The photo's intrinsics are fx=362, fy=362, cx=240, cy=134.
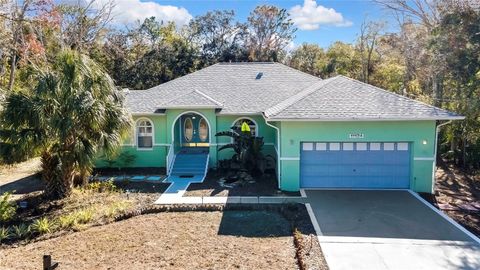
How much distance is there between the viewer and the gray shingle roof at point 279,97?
15.0 meters

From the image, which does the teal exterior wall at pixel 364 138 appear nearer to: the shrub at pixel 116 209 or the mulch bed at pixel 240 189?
the mulch bed at pixel 240 189

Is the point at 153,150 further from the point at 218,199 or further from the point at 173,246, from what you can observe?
the point at 173,246

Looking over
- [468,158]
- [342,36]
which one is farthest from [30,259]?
[342,36]

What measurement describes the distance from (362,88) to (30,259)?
48.9 feet

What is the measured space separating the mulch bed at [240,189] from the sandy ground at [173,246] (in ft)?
8.82

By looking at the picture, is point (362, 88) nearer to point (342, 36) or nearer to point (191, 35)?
point (191, 35)

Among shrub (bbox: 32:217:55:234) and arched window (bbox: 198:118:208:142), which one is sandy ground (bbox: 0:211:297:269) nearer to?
shrub (bbox: 32:217:55:234)

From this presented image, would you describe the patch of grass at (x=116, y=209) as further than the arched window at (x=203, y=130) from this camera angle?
No

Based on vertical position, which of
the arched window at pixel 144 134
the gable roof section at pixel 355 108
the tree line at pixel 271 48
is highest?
the tree line at pixel 271 48

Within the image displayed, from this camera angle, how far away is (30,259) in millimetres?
9297

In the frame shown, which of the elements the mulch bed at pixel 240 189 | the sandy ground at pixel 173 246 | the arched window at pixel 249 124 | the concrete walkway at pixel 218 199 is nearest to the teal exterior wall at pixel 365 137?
the mulch bed at pixel 240 189

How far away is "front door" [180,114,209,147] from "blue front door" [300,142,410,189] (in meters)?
7.19

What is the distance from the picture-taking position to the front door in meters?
21.0

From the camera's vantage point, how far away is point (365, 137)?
1538 cm
